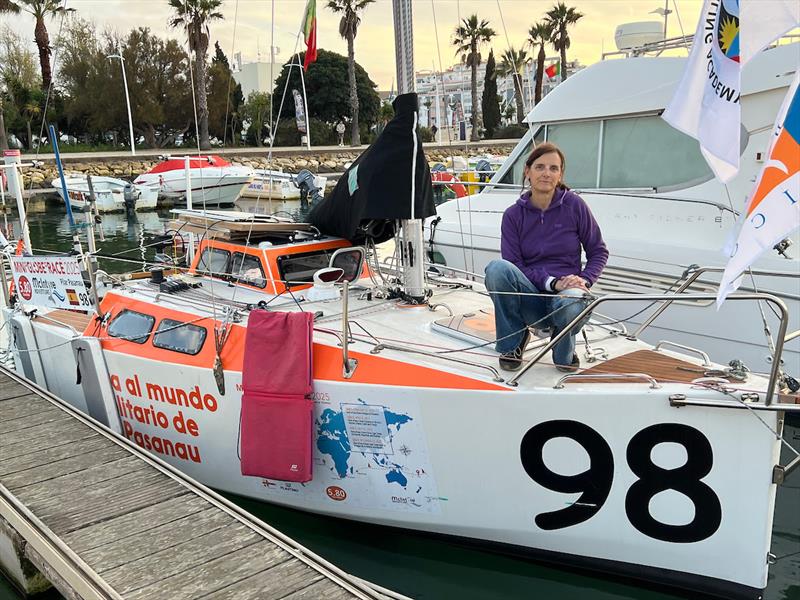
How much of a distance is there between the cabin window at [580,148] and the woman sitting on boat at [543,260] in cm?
533

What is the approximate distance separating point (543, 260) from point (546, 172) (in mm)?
595

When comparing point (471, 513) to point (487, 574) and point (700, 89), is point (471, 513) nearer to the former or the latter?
point (487, 574)

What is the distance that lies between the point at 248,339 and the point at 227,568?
159 centimetres

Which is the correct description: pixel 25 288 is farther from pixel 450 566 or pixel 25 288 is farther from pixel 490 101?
pixel 490 101

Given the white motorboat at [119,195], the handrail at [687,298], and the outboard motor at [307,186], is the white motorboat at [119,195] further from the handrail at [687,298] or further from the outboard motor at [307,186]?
the handrail at [687,298]

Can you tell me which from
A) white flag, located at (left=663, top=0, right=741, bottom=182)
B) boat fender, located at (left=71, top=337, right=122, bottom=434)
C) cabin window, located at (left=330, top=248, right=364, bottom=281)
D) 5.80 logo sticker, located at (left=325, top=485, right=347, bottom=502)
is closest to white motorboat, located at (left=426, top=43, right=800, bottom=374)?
cabin window, located at (left=330, top=248, right=364, bottom=281)

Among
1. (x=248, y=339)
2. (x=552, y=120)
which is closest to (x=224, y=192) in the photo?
(x=552, y=120)

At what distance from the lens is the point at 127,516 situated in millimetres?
4914

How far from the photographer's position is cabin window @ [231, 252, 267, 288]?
21.0 ft

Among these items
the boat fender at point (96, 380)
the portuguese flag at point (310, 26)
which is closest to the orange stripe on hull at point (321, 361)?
the boat fender at point (96, 380)

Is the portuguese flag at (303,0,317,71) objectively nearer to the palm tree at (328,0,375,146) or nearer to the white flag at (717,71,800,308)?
the white flag at (717,71,800,308)

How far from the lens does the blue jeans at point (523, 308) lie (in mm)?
4590

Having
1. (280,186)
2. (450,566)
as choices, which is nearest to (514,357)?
(450,566)

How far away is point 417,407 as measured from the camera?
15.4ft
